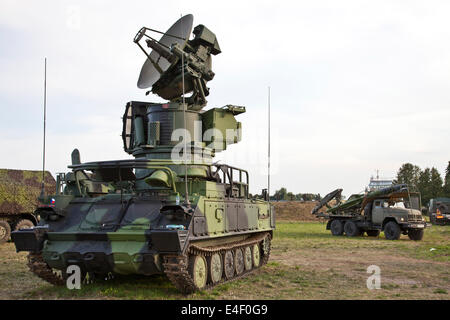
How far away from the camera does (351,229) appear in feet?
95.5

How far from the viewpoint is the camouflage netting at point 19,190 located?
74.5 feet

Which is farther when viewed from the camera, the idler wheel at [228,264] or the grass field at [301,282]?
the idler wheel at [228,264]

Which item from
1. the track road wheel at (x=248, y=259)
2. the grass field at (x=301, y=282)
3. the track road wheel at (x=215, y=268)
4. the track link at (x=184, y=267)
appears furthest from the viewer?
the track road wheel at (x=248, y=259)

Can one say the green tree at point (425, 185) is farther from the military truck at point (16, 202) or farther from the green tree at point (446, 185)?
the military truck at point (16, 202)

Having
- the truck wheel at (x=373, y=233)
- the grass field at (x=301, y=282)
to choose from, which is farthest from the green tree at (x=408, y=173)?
the grass field at (x=301, y=282)

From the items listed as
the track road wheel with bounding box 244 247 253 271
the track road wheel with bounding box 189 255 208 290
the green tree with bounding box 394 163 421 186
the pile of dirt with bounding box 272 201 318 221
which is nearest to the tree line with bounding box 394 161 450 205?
the green tree with bounding box 394 163 421 186

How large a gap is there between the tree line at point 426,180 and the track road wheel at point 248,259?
184ft

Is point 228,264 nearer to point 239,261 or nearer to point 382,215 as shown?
point 239,261

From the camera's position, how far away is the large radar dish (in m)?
14.1

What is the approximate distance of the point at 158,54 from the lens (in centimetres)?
1524

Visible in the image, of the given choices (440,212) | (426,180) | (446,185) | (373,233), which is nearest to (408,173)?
(426,180)

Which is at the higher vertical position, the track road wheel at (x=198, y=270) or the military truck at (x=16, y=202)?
the military truck at (x=16, y=202)

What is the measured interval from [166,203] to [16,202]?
15400mm

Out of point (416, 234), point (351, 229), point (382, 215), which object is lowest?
point (416, 234)
